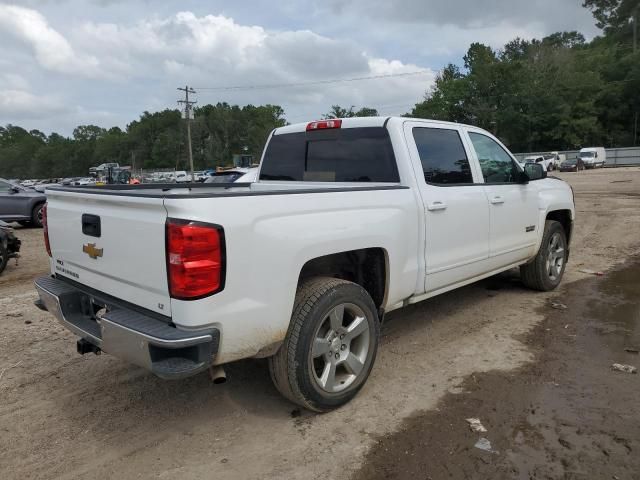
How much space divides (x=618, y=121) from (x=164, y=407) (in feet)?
248

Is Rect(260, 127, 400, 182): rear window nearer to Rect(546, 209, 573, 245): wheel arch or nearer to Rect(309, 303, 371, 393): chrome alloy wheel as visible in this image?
Rect(309, 303, 371, 393): chrome alloy wheel

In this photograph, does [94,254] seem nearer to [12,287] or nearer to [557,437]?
[557,437]

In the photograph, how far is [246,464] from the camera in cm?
282

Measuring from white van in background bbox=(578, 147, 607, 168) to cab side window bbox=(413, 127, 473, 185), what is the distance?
48794mm

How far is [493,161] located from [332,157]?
1.74 metres

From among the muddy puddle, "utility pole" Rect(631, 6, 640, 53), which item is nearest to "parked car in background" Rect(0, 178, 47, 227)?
the muddy puddle

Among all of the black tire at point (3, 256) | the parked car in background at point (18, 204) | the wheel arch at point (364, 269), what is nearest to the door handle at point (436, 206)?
the wheel arch at point (364, 269)

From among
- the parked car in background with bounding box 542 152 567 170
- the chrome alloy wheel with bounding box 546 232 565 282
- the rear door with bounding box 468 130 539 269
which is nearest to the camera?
the rear door with bounding box 468 130 539 269

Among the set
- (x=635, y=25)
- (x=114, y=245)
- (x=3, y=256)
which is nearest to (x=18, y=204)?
(x=3, y=256)

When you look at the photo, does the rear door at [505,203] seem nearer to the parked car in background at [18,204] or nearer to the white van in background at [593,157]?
the parked car in background at [18,204]

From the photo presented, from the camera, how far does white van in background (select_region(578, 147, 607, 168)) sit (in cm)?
4733

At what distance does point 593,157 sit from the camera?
4812 centimetres

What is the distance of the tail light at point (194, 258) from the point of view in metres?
2.52

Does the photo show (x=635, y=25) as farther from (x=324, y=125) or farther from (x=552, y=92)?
(x=324, y=125)
